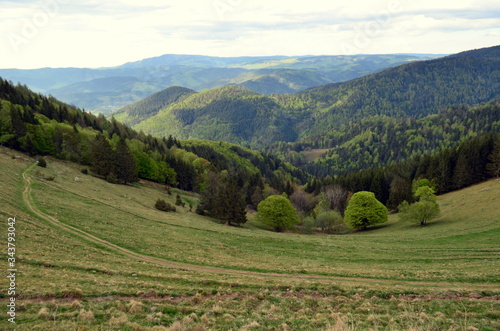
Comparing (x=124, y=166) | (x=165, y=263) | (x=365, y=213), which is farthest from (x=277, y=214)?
(x=165, y=263)

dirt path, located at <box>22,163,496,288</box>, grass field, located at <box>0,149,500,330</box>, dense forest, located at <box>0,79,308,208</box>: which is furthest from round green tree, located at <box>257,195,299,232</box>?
dirt path, located at <box>22,163,496,288</box>

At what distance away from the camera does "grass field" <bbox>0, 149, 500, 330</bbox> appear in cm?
1666

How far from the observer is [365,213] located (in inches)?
2899

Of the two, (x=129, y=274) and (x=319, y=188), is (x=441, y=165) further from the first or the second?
(x=129, y=274)

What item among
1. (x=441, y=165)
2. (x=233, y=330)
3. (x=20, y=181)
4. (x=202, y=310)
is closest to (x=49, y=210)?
(x=20, y=181)

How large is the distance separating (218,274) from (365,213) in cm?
5522

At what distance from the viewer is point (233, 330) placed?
1519 centimetres

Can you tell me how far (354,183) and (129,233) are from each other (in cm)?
9114

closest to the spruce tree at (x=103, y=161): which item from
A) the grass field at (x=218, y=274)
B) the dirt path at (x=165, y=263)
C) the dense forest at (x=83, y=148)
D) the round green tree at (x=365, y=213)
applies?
the dense forest at (x=83, y=148)

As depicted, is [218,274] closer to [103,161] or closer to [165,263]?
[165,263]

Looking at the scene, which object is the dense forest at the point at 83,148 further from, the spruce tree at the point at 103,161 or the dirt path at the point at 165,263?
the dirt path at the point at 165,263

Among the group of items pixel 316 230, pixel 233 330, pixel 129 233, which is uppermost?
pixel 233 330

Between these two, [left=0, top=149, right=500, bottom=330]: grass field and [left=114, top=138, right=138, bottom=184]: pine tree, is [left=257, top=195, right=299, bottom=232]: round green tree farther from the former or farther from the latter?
[left=114, top=138, right=138, bottom=184]: pine tree

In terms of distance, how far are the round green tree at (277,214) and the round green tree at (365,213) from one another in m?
14.0
